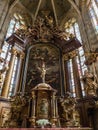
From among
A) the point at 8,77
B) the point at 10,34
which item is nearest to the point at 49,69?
the point at 8,77

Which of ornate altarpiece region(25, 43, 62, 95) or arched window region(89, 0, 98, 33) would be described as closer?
ornate altarpiece region(25, 43, 62, 95)

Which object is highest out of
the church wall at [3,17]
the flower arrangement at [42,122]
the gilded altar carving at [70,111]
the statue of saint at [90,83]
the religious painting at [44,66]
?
the church wall at [3,17]

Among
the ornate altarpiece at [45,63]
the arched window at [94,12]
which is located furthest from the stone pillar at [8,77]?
the arched window at [94,12]

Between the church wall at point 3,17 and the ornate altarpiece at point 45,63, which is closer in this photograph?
the ornate altarpiece at point 45,63

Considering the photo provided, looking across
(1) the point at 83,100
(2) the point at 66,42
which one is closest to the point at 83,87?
(1) the point at 83,100

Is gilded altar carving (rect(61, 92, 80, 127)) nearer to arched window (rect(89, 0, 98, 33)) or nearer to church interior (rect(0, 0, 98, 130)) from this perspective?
church interior (rect(0, 0, 98, 130))

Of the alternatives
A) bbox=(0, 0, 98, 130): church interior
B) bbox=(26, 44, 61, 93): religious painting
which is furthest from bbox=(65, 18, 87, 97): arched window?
bbox=(26, 44, 61, 93): religious painting

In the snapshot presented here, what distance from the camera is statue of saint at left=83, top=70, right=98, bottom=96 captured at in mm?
7711

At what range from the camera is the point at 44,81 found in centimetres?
870

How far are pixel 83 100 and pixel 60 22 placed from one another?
9226 millimetres

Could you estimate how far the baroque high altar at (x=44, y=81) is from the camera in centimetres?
690

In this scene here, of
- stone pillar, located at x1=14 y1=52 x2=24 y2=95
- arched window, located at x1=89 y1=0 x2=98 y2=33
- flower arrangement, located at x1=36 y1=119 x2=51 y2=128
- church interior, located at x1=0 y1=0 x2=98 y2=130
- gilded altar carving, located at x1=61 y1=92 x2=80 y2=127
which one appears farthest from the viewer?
arched window, located at x1=89 y1=0 x2=98 y2=33

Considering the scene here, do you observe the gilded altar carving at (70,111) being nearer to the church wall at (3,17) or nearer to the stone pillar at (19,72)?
the stone pillar at (19,72)

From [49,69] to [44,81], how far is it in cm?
111
